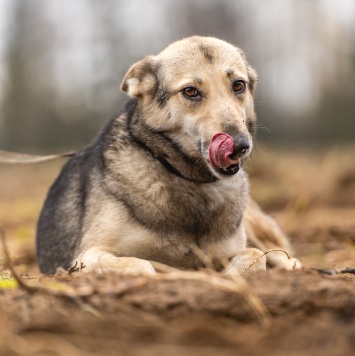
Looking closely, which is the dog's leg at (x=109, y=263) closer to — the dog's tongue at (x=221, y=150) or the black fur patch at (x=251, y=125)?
the dog's tongue at (x=221, y=150)

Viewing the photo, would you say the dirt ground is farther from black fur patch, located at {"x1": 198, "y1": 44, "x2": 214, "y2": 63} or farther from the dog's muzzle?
black fur patch, located at {"x1": 198, "y1": 44, "x2": 214, "y2": 63}

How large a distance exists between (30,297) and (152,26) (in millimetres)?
29092

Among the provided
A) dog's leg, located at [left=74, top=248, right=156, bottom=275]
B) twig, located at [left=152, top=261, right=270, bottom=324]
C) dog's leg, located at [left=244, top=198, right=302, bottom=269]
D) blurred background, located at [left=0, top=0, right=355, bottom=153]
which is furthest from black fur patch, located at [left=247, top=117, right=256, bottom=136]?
blurred background, located at [left=0, top=0, right=355, bottom=153]

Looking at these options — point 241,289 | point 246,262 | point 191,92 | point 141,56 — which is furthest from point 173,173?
point 141,56

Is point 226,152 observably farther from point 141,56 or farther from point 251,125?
point 141,56

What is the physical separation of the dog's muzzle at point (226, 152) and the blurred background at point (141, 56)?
20.0 metres

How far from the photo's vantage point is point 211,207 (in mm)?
5383

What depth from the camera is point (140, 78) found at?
5699 millimetres

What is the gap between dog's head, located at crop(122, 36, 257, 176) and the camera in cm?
489

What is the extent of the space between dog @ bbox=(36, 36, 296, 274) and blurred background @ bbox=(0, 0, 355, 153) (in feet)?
63.6

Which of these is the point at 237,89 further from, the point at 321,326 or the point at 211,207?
the point at 321,326

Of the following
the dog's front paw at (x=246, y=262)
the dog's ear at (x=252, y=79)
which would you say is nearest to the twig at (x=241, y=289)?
the dog's front paw at (x=246, y=262)

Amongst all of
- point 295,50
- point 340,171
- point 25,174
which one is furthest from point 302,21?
point 340,171

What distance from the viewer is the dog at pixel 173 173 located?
5.10 metres
